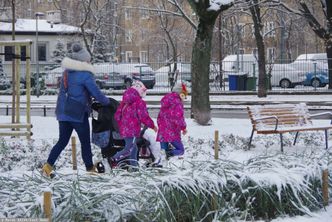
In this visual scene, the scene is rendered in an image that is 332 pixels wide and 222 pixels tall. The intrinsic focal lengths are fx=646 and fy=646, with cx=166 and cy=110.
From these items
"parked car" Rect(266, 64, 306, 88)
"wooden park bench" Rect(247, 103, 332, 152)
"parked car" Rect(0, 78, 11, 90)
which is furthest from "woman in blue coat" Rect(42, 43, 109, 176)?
"parked car" Rect(0, 78, 11, 90)

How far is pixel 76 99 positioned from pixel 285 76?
98.3ft

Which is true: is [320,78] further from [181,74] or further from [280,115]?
[280,115]

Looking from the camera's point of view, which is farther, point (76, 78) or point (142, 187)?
point (76, 78)

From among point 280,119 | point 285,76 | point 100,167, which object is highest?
point 285,76

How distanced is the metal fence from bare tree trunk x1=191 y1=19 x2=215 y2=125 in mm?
18918

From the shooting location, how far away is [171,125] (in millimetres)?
10836

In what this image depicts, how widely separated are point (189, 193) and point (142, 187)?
1.59 ft

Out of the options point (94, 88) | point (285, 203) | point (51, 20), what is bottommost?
point (285, 203)

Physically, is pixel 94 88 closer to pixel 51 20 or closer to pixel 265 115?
pixel 265 115

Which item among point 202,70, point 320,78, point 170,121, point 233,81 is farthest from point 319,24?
point 170,121

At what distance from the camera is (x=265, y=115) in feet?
39.7

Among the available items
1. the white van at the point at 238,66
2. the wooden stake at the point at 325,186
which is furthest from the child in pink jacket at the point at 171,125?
the white van at the point at 238,66

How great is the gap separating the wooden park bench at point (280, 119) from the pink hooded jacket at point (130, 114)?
2.85 meters

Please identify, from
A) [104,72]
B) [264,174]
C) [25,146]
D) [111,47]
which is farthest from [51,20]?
[264,174]
